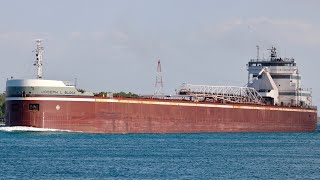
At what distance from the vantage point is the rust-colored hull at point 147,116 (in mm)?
90812

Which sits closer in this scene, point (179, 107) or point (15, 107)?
point (15, 107)

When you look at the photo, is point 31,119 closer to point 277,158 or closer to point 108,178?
point 277,158

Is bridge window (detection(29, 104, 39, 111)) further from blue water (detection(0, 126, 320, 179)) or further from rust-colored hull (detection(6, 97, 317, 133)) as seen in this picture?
blue water (detection(0, 126, 320, 179))

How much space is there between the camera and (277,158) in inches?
2494

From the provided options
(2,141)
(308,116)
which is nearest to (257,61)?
(308,116)

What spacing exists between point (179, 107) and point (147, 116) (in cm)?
556

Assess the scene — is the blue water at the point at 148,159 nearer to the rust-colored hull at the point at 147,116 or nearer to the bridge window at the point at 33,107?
the bridge window at the point at 33,107

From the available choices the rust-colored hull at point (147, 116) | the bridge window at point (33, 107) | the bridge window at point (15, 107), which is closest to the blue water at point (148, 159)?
the bridge window at point (33, 107)

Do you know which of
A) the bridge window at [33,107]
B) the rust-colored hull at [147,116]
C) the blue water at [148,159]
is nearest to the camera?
the blue water at [148,159]

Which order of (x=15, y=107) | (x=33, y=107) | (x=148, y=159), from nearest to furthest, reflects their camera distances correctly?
1. (x=148, y=159)
2. (x=33, y=107)
3. (x=15, y=107)

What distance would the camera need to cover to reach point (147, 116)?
9862cm

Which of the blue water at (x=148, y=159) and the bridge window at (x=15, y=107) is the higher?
the bridge window at (x=15, y=107)

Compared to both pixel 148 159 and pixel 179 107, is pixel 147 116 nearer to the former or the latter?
pixel 179 107

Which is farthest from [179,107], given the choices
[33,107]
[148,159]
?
[148,159]
